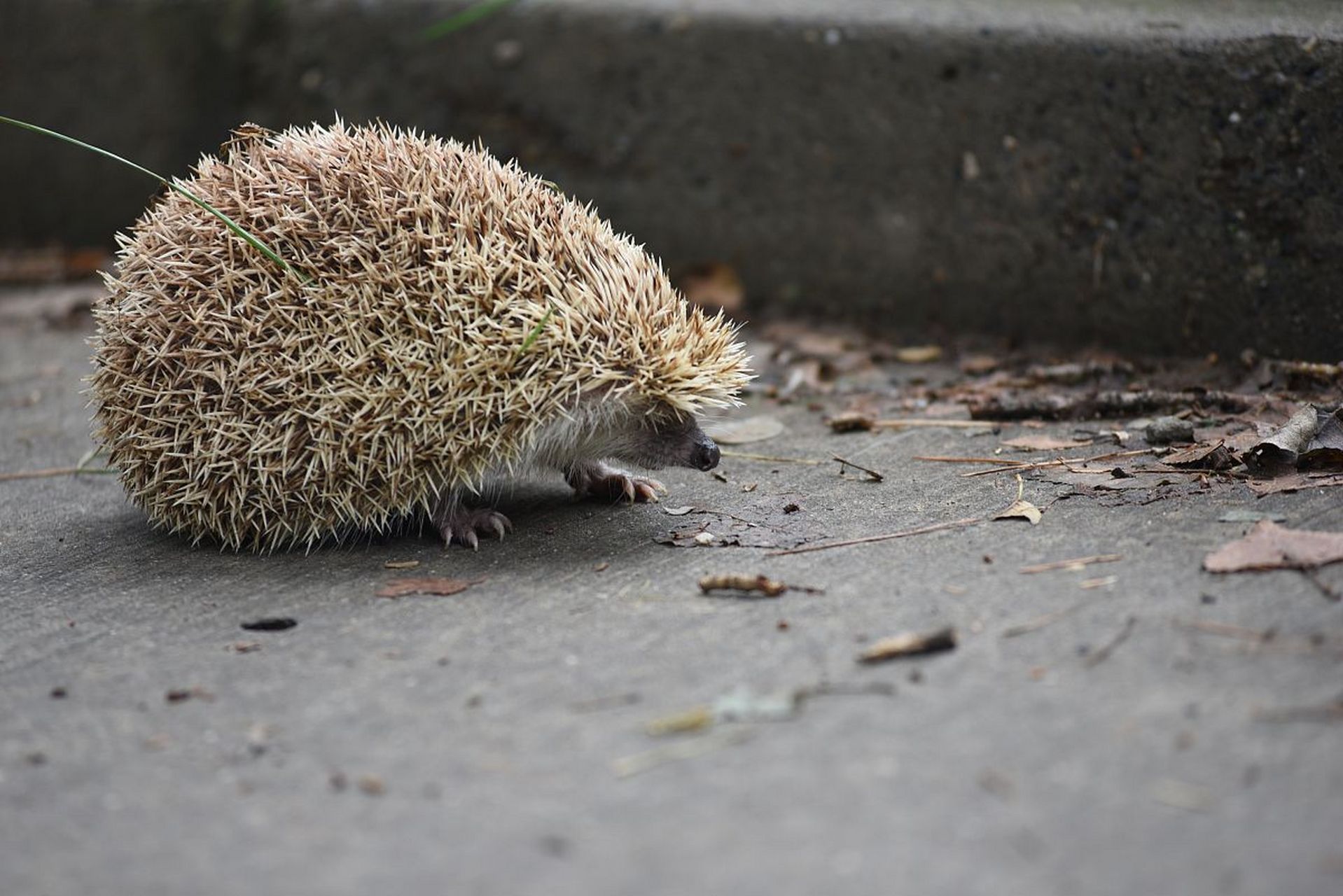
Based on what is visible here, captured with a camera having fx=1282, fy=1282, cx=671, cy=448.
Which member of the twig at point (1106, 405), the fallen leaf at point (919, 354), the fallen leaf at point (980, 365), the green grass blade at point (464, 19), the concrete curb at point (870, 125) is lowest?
the twig at point (1106, 405)

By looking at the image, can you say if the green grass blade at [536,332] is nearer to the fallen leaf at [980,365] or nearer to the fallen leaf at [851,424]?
the fallen leaf at [851,424]

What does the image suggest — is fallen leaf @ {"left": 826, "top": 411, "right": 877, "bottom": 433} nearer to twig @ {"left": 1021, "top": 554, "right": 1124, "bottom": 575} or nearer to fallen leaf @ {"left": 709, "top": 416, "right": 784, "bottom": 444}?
fallen leaf @ {"left": 709, "top": 416, "right": 784, "bottom": 444}

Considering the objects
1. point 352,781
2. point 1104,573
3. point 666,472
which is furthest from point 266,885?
point 666,472

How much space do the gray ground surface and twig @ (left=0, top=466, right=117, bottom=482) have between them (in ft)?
4.31

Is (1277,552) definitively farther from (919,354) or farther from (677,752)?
(919,354)

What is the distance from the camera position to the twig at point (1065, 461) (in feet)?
15.5

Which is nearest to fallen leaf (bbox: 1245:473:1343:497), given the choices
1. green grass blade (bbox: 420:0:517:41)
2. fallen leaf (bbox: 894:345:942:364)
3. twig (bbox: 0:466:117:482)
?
fallen leaf (bbox: 894:345:942:364)

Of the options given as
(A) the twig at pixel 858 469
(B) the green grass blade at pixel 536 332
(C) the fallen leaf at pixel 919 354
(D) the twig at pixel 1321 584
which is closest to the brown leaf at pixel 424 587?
(B) the green grass blade at pixel 536 332

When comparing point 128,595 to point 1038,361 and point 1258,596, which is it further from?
point 1038,361

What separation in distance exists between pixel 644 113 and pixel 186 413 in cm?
388

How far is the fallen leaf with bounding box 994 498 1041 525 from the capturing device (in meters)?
4.16

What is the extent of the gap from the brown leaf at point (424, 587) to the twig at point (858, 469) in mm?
1582

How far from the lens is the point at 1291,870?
2262mm

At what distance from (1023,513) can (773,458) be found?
1339 millimetres
